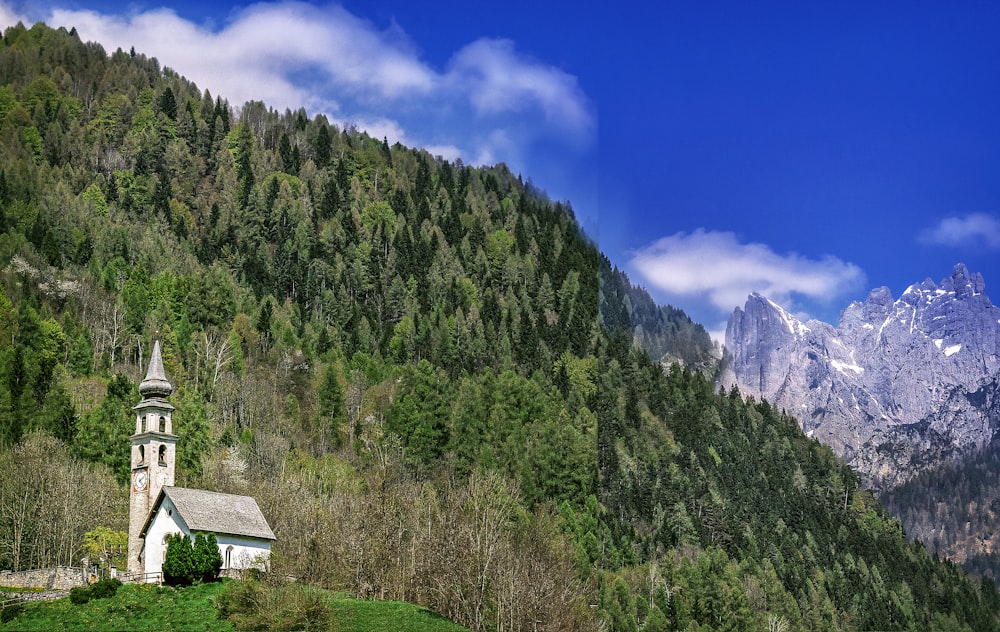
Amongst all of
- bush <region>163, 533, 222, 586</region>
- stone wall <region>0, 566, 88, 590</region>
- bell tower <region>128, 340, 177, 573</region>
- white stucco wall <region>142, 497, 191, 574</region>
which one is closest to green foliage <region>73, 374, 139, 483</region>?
bell tower <region>128, 340, 177, 573</region>

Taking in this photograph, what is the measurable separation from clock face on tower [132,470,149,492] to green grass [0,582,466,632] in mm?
10420

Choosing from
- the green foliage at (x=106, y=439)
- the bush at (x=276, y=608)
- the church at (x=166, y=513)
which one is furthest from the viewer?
the green foliage at (x=106, y=439)

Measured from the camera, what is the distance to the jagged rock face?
92.6 ft

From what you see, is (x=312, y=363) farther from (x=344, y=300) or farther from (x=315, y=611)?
(x=315, y=611)

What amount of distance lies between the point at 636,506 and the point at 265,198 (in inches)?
2936

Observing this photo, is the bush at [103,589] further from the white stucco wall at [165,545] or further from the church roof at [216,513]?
the church roof at [216,513]

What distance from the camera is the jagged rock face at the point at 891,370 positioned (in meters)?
28.2

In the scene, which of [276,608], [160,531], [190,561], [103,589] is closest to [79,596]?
[103,589]

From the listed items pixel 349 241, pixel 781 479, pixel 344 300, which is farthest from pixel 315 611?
pixel 349 241

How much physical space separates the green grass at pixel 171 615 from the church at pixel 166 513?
6.09 metres

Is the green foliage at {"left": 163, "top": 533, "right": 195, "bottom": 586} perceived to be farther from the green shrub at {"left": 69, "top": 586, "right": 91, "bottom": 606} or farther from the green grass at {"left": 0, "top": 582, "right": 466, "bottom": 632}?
the green shrub at {"left": 69, "top": 586, "right": 91, "bottom": 606}

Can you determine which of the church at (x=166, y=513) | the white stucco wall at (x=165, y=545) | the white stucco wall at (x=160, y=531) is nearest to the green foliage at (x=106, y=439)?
the church at (x=166, y=513)

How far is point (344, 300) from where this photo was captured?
13450cm

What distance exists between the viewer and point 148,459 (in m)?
61.6
